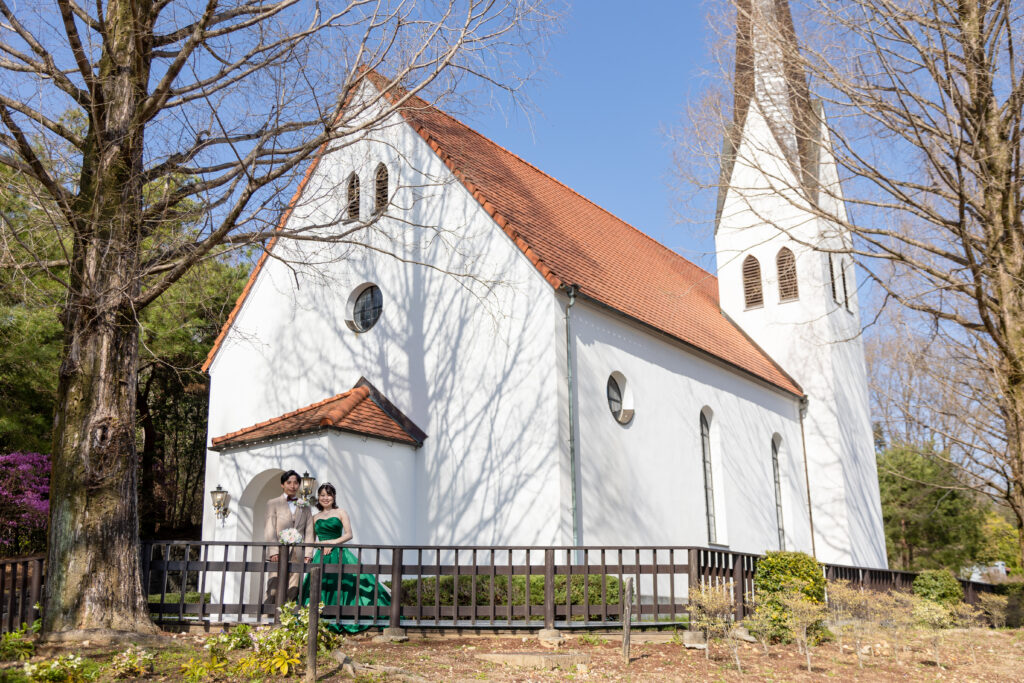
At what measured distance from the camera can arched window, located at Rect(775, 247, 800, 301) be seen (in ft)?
80.4

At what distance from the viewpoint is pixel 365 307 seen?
16828 millimetres

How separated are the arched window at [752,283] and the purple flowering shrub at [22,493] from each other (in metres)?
19.2

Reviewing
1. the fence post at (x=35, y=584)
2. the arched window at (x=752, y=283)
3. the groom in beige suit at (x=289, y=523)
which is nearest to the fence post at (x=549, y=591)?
the groom in beige suit at (x=289, y=523)

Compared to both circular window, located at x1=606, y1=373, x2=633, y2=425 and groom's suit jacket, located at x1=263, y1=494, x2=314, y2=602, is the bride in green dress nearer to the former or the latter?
groom's suit jacket, located at x1=263, y1=494, x2=314, y2=602

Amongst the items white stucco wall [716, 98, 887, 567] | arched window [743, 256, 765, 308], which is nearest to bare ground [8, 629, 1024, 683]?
white stucco wall [716, 98, 887, 567]

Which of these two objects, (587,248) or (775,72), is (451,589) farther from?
(775,72)

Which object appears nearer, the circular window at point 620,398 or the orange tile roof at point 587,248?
the orange tile roof at point 587,248

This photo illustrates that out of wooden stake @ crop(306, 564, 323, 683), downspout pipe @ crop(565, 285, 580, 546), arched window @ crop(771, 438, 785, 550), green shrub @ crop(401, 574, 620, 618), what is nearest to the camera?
wooden stake @ crop(306, 564, 323, 683)

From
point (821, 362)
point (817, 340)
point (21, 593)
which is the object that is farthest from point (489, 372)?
point (817, 340)

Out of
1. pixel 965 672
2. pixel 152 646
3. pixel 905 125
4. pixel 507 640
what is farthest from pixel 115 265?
pixel 965 672

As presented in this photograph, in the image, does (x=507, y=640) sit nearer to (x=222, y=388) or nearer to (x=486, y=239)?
(x=486, y=239)

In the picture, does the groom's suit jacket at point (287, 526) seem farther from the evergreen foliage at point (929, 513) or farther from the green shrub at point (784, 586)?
the evergreen foliage at point (929, 513)

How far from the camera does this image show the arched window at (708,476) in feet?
59.9

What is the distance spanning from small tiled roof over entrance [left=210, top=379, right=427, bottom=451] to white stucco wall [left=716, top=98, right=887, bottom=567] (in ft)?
34.6
